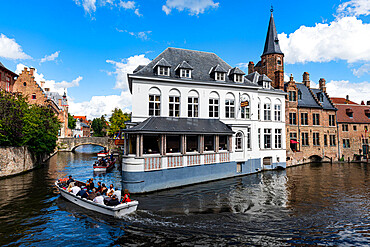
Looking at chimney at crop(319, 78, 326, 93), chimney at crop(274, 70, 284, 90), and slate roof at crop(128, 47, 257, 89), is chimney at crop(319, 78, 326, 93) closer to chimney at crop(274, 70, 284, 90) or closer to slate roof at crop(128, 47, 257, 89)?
chimney at crop(274, 70, 284, 90)

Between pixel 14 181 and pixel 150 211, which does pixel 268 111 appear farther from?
pixel 14 181

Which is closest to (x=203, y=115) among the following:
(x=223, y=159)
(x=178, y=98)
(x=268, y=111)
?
(x=178, y=98)

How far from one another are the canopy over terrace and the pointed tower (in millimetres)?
16361

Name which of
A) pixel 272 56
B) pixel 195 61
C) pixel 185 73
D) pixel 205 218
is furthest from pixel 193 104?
pixel 272 56

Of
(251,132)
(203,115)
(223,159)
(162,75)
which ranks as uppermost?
(162,75)

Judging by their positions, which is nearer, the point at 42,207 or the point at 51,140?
the point at 42,207

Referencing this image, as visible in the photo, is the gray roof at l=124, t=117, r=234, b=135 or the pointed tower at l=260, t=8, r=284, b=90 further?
the pointed tower at l=260, t=8, r=284, b=90

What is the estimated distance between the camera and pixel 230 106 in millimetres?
24578

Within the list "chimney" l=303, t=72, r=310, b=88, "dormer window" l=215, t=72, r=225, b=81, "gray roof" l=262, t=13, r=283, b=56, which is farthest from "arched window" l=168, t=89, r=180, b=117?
"chimney" l=303, t=72, r=310, b=88

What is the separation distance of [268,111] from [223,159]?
10261 mm

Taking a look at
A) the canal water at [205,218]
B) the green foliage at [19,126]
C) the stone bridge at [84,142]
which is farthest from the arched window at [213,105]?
the stone bridge at [84,142]

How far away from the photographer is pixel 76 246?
9.94 m

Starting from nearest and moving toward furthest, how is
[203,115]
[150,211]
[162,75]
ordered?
[150,211]
[162,75]
[203,115]

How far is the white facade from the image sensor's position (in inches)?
815
